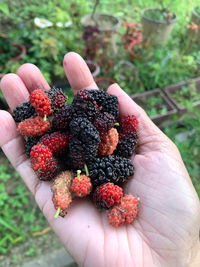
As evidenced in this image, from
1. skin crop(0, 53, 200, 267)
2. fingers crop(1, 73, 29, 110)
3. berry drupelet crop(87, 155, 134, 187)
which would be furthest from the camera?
fingers crop(1, 73, 29, 110)

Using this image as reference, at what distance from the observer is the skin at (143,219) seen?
97cm

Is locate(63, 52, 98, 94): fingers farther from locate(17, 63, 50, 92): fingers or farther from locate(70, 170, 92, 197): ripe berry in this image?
locate(70, 170, 92, 197): ripe berry

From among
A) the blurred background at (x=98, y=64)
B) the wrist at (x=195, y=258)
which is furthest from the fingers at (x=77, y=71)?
the wrist at (x=195, y=258)

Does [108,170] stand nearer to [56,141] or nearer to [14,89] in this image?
[56,141]

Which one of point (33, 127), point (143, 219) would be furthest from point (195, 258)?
point (33, 127)

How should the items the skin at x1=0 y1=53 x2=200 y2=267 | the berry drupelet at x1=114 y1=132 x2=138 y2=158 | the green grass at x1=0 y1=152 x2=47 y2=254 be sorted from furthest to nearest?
the green grass at x1=0 y1=152 x2=47 y2=254 < the berry drupelet at x1=114 y1=132 x2=138 y2=158 < the skin at x1=0 y1=53 x2=200 y2=267

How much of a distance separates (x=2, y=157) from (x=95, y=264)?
4.04ft

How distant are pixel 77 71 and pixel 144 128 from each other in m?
0.49

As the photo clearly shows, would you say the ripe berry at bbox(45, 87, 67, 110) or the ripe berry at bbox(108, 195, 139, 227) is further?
the ripe berry at bbox(45, 87, 67, 110)

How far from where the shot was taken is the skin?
0.97 metres

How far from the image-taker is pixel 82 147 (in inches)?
41.8

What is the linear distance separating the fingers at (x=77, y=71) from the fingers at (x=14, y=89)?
0.26 meters

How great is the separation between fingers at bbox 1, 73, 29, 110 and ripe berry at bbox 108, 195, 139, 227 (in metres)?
0.77

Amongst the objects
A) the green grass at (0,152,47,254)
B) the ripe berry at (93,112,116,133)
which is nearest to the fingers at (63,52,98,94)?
the ripe berry at (93,112,116,133)
